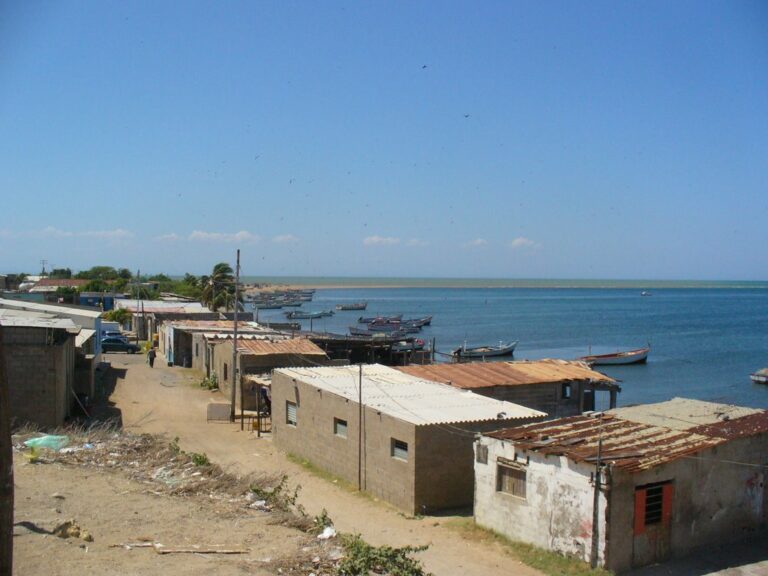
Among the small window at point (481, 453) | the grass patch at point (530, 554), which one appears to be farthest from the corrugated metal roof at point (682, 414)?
the grass patch at point (530, 554)

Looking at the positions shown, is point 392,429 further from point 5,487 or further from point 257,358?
point 257,358

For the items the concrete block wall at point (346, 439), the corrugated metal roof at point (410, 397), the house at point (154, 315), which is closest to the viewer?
A: the concrete block wall at point (346, 439)

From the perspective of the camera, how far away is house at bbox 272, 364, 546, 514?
17500 mm

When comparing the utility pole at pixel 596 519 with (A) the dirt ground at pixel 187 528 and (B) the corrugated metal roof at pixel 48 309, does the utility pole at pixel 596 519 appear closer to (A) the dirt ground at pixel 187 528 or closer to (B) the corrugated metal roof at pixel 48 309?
(A) the dirt ground at pixel 187 528

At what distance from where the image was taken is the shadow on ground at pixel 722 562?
13.9 m

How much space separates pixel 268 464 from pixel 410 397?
4.92 meters

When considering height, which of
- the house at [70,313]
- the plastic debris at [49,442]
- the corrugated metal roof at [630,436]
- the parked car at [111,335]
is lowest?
the parked car at [111,335]

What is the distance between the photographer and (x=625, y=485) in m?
13.6

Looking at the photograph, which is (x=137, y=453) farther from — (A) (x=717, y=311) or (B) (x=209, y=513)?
(A) (x=717, y=311)

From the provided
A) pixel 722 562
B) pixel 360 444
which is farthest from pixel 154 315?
pixel 722 562

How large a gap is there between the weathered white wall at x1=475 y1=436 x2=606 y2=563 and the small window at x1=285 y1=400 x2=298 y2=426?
866 centimetres

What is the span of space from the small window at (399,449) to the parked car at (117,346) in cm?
3289

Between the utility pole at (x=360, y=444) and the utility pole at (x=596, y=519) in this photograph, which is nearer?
the utility pole at (x=596, y=519)

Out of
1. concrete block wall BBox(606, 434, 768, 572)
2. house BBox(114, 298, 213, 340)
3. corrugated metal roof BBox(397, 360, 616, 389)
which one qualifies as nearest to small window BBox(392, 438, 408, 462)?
concrete block wall BBox(606, 434, 768, 572)
